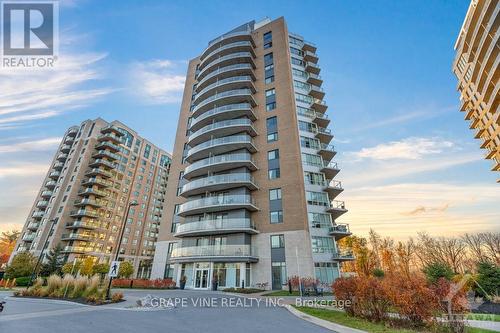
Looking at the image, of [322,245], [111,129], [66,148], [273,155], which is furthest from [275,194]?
[66,148]

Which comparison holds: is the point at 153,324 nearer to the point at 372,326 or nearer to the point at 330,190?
the point at 372,326

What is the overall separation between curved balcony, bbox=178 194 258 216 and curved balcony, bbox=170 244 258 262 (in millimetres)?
4609

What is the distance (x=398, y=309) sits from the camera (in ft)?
32.3

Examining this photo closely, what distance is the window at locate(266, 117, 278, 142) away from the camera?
34728mm

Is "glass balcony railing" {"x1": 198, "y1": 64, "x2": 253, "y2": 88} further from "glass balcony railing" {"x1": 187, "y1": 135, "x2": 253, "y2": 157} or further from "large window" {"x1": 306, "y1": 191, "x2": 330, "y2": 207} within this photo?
"large window" {"x1": 306, "y1": 191, "x2": 330, "y2": 207}

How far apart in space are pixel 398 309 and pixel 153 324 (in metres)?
9.42

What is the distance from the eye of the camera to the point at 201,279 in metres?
29.1

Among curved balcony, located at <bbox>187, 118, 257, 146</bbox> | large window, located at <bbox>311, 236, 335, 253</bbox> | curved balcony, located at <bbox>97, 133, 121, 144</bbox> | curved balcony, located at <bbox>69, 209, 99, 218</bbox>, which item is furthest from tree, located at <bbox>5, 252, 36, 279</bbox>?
large window, located at <bbox>311, 236, 335, 253</bbox>

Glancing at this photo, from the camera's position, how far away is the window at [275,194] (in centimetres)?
3077

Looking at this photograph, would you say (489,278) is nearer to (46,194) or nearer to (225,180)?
(225,180)

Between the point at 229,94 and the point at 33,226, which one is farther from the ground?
the point at 229,94

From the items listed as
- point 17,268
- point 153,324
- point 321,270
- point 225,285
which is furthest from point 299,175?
point 17,268

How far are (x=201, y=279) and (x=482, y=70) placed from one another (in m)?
39.9

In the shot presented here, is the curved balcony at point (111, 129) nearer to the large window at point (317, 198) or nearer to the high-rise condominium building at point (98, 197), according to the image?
the high-rise condominium building at point (98, 197)
